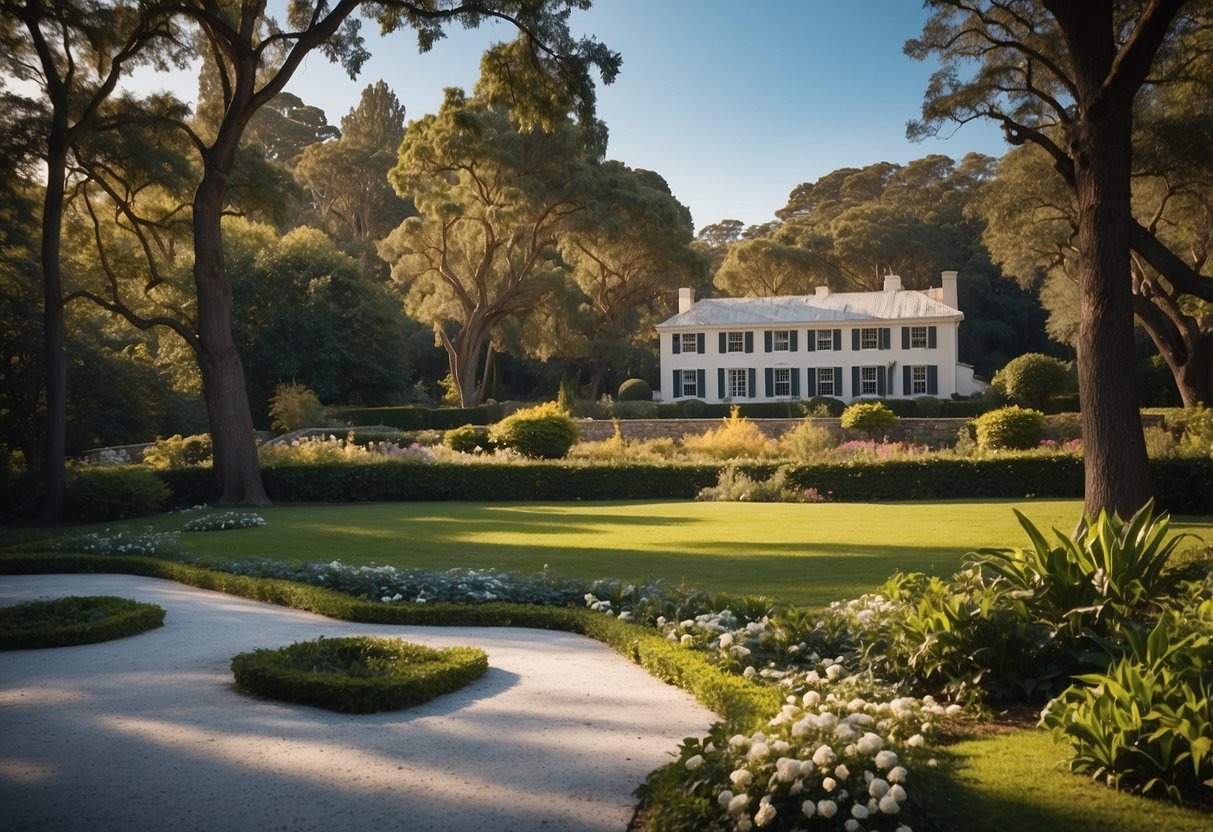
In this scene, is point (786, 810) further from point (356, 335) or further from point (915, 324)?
point (915, 324)

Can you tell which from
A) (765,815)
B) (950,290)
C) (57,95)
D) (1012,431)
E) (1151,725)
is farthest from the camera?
(950,290)

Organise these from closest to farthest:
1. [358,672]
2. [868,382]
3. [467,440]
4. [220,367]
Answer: [358,672]
[220,367]
[467,440]
[868,382]

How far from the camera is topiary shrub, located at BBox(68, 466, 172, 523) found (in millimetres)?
16828

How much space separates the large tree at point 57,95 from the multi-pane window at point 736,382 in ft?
100

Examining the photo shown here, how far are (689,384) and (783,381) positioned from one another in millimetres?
4390

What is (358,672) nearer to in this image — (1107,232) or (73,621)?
(73,621)

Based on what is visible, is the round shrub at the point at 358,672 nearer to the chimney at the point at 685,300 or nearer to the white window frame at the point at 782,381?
the white window frame at the point at 782,381

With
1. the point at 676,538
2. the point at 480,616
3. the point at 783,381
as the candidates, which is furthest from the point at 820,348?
the point at 480,616

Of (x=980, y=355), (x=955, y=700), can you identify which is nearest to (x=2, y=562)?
(x=955, y=700)

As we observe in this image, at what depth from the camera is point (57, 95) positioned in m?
16.7

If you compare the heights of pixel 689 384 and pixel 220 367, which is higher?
pixel 689 384

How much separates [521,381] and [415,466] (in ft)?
110

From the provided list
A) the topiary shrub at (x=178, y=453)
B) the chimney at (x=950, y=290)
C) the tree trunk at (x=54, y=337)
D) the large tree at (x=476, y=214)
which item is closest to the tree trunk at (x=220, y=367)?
the tree trunk at (x=54, y=337)

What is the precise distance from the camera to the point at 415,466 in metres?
18.9
